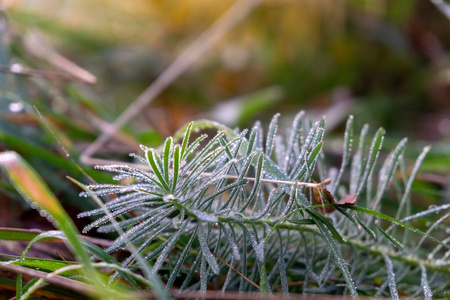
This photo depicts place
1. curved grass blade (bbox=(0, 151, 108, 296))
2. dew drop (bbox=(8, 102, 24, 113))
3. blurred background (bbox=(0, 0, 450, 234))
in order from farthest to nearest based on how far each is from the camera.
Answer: blurred background (bbox=(0, 0, 450, 234))
dew drop (bbox=(8, 102, 24, 113))
curved grass blade (bbox=(0, 151, 108, 296))

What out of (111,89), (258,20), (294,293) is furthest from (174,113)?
(294,293)

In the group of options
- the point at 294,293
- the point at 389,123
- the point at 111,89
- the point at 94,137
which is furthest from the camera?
the point at 111,89

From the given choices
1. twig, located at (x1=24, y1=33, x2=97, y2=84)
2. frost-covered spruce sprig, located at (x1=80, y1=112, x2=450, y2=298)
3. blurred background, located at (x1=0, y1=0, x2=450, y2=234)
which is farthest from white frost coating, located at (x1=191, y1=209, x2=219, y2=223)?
blurred background, located at (x1=0, y1=0, x2=450, y2=234)

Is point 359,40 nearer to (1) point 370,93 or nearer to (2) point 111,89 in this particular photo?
(1) point 370,93

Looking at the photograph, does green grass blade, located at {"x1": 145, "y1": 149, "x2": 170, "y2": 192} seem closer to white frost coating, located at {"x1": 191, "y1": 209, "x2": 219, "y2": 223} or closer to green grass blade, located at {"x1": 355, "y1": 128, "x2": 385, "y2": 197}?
white frost coating, located at {"x1": 191, "y1": 209, "x2": 219, "y2": 223}

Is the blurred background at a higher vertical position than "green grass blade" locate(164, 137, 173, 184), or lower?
higher

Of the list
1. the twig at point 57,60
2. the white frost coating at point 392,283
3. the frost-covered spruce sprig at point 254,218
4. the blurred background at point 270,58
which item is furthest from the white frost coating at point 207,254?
the blurred background at point 270,58

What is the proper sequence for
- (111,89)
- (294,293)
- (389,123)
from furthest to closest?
(111,89) → (389,123) → (294,293)

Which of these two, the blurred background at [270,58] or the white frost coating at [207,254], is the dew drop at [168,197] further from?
the blurred background at [270,58]
